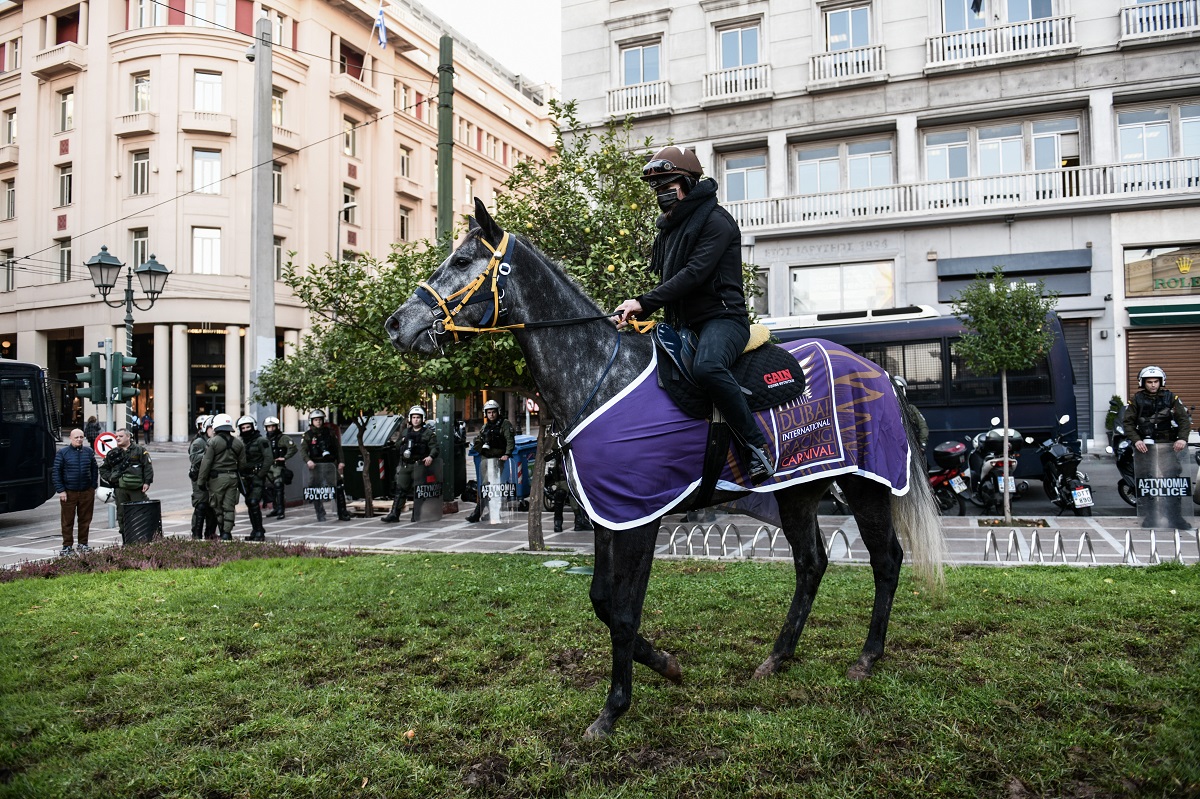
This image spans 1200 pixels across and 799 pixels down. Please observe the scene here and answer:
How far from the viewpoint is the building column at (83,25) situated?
123 ft

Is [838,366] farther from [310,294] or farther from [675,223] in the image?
[310,294]

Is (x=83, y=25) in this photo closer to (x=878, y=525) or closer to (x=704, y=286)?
(x=704, y=286)

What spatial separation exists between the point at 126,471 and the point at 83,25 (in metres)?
36.3

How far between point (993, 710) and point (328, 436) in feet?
41.9

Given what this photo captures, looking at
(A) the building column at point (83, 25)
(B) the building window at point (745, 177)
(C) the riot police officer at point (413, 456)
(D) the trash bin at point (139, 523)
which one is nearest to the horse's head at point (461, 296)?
(D) the trash bin at point (139, 523)

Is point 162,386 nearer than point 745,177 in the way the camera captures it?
No

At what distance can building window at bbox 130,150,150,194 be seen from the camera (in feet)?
120

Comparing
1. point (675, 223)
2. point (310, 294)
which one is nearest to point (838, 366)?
point (675, 223)

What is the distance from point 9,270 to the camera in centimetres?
3988

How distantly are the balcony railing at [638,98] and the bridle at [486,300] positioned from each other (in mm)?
22665

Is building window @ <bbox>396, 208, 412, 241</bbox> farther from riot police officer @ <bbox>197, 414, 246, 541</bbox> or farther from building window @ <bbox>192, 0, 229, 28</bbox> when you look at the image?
riot police officer @ <bbox>197, 414, 246, 541</bbox>

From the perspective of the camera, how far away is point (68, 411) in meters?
41.7

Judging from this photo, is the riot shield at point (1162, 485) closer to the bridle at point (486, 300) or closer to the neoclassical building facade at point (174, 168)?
the bridle at point (486, 300)

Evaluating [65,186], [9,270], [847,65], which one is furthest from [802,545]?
[9,270]
